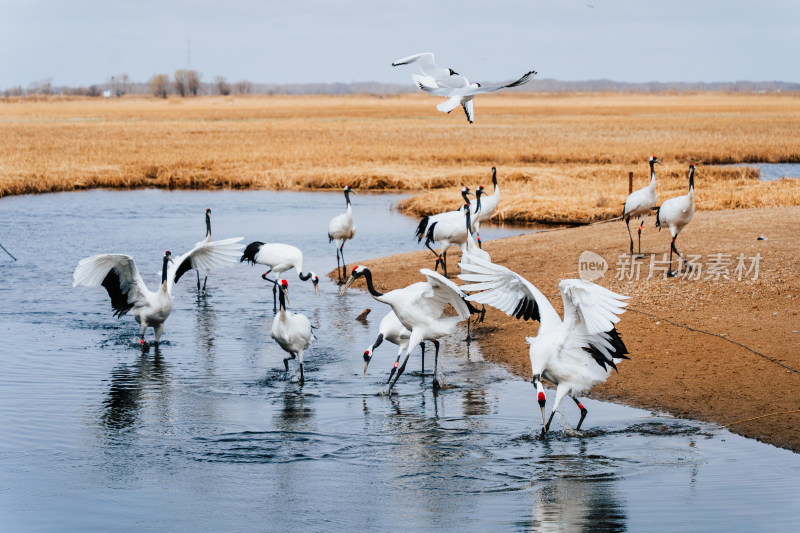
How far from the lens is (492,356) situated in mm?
10844

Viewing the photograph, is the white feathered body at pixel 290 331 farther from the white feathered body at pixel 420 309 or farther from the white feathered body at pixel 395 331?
the white feathered body at pixel 420 309

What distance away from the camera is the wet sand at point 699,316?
8633 mm

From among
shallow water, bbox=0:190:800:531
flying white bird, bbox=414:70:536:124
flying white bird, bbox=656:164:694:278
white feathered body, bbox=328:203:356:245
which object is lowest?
shallow water, bbox=0:190:800:531

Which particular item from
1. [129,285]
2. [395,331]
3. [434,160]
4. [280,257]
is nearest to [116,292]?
[129,285]

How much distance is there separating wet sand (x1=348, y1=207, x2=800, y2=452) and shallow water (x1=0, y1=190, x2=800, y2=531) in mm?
436

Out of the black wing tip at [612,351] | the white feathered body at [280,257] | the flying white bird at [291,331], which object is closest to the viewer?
the black wing tip at [612,351]

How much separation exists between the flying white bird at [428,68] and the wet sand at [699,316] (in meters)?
3.58

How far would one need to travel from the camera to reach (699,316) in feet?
36.0

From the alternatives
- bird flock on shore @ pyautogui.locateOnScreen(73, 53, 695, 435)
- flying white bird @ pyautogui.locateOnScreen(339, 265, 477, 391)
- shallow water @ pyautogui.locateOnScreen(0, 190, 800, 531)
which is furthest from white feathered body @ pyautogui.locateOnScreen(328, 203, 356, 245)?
flying white bird @ pyautogui.locateOnScreen(339, 265, 477, 391)

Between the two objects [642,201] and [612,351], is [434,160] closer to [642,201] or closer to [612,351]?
[642,201]

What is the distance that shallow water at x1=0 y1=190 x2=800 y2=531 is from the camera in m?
6.61

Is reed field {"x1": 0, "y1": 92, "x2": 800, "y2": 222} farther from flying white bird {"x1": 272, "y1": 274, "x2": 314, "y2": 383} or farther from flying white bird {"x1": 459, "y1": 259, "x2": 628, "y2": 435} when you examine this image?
flying white bird {"x1": 459, "y1": 259, "x2": 628, "y2": 435}

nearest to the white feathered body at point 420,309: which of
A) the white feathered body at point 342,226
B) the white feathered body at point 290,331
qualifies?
the white feathered body at point 290,331

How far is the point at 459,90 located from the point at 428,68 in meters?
0.68
